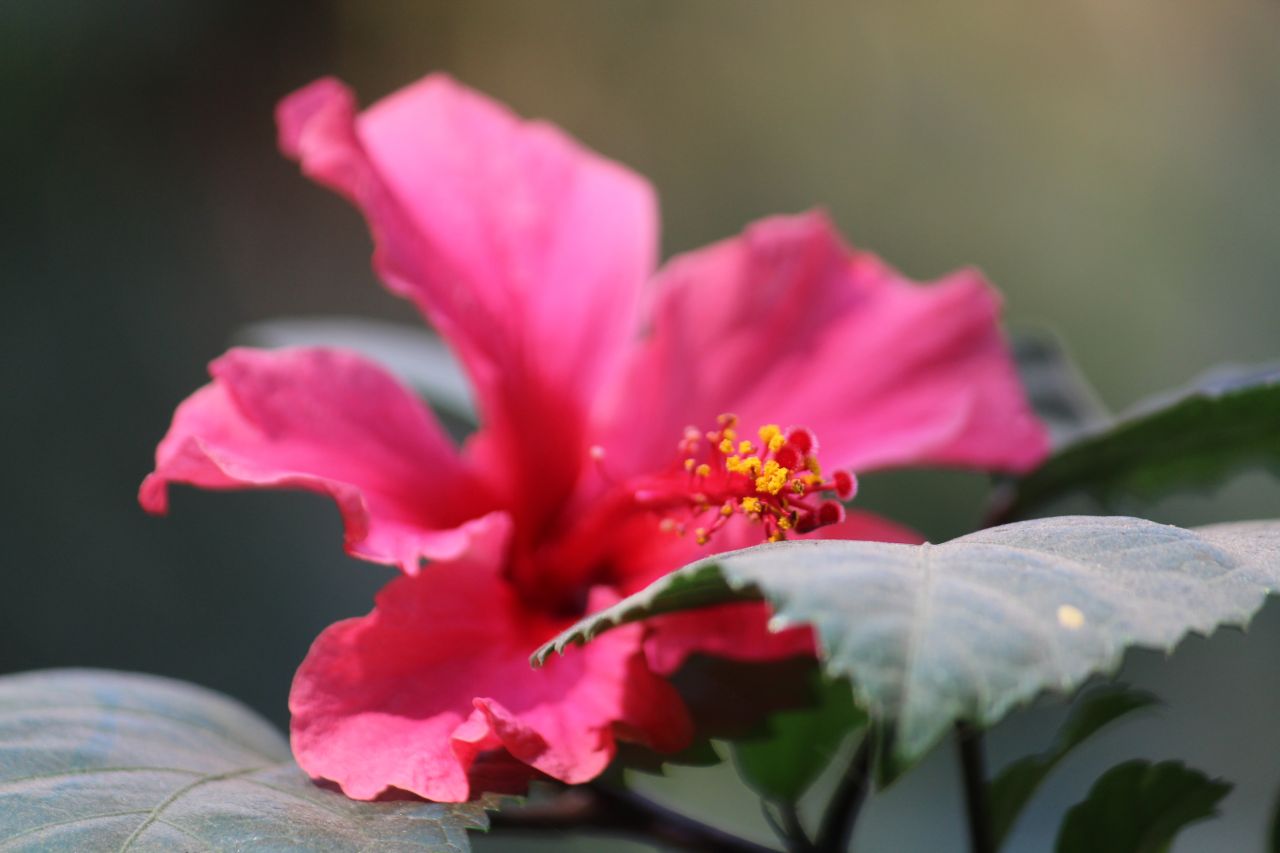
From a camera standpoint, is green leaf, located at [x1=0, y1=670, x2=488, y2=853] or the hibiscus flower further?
the hibiscus flower

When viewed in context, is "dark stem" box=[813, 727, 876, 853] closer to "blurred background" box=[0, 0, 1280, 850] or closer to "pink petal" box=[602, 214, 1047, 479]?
"pink petal" box=[602, 214, 1047, 479]

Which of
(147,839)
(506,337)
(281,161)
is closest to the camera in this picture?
(147,839)

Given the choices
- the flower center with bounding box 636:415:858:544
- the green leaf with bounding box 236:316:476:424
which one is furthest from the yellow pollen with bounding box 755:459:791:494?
the green leaf with bounding box 236:316:476:424

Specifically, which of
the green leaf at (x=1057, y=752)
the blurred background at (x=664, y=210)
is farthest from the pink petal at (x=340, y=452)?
the blurred background at (x=664, y=210)

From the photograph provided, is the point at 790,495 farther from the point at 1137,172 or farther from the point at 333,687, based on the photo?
the point at 1137,172

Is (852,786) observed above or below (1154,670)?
above

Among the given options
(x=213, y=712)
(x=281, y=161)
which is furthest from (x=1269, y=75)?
(x=213, y=712)

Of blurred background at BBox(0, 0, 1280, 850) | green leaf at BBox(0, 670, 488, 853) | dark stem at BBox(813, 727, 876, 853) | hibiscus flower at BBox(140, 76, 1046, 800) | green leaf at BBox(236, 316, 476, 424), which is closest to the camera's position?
green leaf at BBox(0, 670, 488, 853)

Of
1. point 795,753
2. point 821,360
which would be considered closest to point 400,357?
point 821,360
